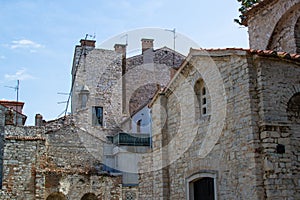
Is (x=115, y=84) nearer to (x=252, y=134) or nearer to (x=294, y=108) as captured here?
(x=294, y=108)

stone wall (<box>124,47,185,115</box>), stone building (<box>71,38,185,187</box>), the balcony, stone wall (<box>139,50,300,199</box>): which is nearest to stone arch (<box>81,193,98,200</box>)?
the balcony

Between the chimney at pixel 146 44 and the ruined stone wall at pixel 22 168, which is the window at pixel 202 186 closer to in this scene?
the ruined stone wall at pixel 22 168

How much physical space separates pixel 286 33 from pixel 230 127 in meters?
5.29

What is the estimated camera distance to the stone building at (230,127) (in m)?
9.11

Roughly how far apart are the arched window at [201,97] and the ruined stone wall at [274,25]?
3.43m

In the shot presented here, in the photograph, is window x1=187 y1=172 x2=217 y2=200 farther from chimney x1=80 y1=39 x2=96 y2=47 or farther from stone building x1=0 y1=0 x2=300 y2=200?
chimney x1=80 y1=39 x2=96 y2=47

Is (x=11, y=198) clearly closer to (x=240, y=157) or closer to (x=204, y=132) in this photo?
(x=204, y=132)

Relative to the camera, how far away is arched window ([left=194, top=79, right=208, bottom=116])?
38.0 feet

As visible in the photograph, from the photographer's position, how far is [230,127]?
10102 millimetres

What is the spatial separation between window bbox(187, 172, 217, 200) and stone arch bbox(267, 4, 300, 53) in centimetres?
502

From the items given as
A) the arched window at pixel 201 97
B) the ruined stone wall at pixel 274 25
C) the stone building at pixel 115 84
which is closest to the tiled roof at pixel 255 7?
the ruined stone wall at pixel 274 25

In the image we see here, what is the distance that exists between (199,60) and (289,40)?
12.4 feet

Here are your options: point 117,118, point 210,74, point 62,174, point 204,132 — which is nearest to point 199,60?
point 210,74

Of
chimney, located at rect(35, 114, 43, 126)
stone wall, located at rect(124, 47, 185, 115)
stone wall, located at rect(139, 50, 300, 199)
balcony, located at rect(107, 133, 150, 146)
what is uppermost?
stone wall, located at rect(124, 47, 185, 115)
